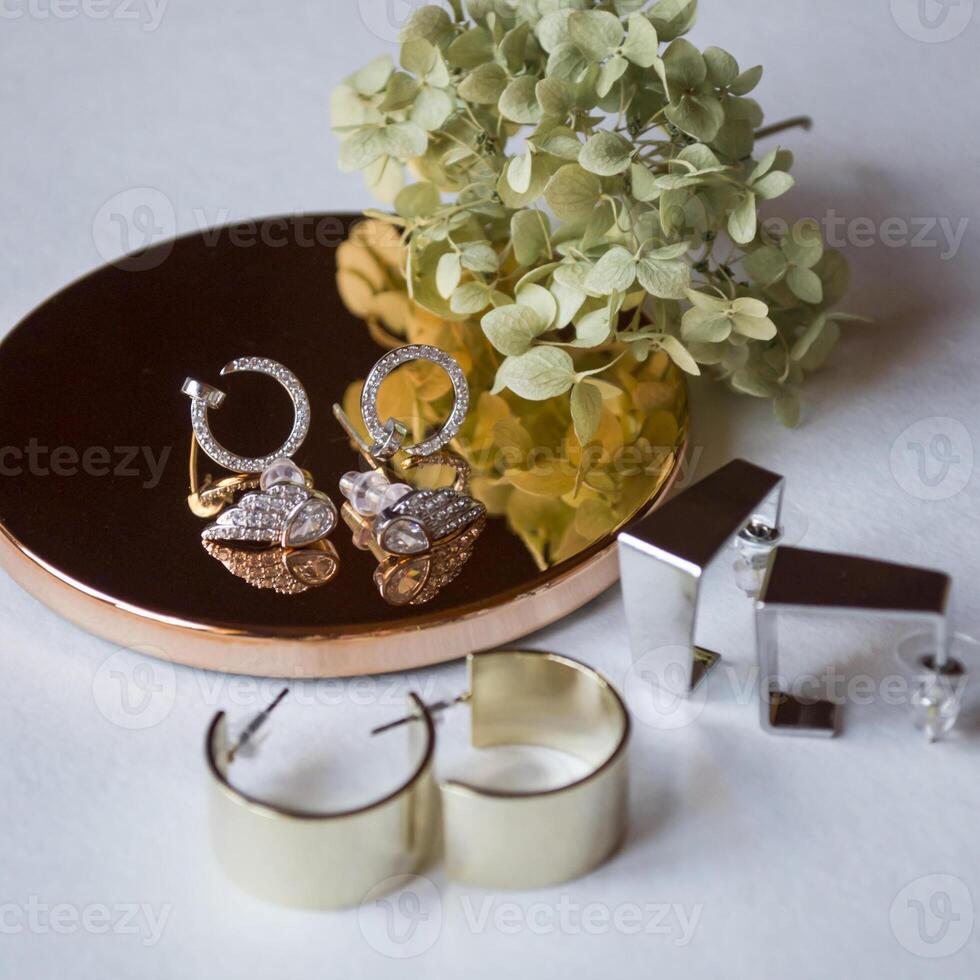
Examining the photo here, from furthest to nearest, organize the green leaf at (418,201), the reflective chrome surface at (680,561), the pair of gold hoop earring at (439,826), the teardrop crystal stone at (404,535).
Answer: the green leaf at (418,201)
the teardrop crystal stone at (404,535)
the reflective chrome surface at (680,561)
the pair of gold hoop earring at (439,826)

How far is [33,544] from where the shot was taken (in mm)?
996

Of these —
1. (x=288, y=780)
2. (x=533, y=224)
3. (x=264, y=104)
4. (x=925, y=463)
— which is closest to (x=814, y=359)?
(x=925, y=463)

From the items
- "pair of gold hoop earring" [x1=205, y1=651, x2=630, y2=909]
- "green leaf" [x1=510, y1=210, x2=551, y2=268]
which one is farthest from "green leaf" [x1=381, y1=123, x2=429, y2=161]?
"pair of gold hoop earring" [x1=205, y1=651, x2=630, y2=909]

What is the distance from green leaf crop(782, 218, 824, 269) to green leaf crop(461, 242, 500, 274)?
0.24 metres

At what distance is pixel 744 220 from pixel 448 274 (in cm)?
25

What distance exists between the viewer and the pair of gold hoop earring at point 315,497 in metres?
0.99

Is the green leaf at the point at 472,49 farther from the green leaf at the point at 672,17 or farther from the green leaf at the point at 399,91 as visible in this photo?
the green leaf at the point at 672,17

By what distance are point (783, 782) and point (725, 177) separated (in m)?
0.45

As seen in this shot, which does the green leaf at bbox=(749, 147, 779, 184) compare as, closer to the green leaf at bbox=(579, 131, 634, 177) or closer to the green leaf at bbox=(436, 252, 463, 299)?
the green leaf at bbox=(579, 131, 634, 177)

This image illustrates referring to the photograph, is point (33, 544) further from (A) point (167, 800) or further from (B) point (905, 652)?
(B) point (905, 652)

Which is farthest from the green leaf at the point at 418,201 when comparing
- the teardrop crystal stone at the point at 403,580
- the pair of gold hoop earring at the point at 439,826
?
the pair of gold hoop earring at the point at 439,826

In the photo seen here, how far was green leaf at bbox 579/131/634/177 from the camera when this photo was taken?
A: 1002 millimetres

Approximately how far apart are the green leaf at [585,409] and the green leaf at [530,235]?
0.14m

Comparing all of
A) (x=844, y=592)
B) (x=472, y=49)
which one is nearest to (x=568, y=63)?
(x=472, y=49)
